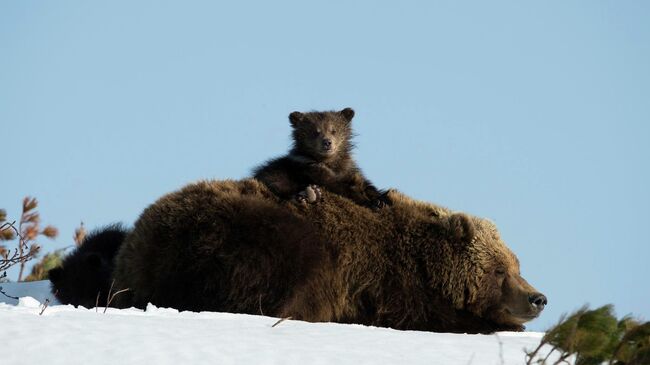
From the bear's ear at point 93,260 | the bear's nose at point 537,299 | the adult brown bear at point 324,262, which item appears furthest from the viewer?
the bear's ear at point 93,260

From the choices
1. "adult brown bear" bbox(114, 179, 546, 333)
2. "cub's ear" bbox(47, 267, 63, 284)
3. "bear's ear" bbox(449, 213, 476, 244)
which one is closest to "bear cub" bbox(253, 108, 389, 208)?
"adult brown bear" bbox(114, 179, 546, 333)

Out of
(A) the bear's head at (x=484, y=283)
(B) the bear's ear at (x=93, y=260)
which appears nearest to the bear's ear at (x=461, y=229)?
(A) the bear's head at (x=484, y=283)

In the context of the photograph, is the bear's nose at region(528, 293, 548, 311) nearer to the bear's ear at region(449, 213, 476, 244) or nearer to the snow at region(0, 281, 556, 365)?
the bear's ear at region(449, 213, 476, 244)

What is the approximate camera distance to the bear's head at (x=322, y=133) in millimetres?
12125

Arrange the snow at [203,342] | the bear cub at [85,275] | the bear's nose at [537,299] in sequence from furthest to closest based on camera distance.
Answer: the bear cub at [85,275] → the bear's nose at [537,299] → the snow at [203,342]

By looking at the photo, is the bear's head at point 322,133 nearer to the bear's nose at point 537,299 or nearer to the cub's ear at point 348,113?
the cub's ear at point 348,113

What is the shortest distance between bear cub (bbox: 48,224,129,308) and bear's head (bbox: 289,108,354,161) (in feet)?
8.06

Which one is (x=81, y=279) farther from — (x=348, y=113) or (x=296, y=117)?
(x=348, y=113)

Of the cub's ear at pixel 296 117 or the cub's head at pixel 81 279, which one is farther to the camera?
the cub's ear at pixel 296 117

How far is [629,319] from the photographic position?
704 cm

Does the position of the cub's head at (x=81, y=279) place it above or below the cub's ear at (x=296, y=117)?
below

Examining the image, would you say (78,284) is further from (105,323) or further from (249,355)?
(249,355)

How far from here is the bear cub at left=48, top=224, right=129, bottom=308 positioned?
1082cm

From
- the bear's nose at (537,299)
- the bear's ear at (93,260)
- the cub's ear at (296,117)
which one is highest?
the cub's ear at (296,117)
